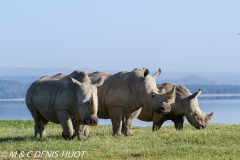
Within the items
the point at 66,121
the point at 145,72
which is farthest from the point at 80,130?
the point at 145,72

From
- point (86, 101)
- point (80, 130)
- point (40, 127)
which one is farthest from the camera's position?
point (40, 127)

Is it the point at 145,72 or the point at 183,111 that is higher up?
the point at 145,72

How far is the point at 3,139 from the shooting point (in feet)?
53.5

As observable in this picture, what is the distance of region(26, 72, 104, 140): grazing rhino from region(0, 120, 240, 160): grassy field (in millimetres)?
420

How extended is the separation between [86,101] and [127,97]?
90.3 inches

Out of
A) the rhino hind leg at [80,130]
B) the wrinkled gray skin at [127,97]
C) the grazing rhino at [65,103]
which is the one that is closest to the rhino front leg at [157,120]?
the wrinkled gray skin at [127,97]

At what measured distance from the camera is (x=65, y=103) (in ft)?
50.8

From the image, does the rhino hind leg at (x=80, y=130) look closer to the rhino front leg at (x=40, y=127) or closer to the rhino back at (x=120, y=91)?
the rhino front leg at (x=40, y=127)

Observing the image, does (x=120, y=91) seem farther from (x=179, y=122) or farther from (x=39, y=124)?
(x=179, y=122)

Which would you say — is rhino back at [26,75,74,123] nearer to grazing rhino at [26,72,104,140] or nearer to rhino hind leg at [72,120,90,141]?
grazing rhino at [26,72,104,140]

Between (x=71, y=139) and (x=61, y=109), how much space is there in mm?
740

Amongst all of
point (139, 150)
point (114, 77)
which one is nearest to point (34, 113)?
point (114, 77)

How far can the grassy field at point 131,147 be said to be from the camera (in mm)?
13305

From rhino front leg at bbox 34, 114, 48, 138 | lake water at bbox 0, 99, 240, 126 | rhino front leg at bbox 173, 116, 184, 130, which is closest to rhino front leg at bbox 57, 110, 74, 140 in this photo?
rhino front leg at bbox 34, 114, 48, 138
